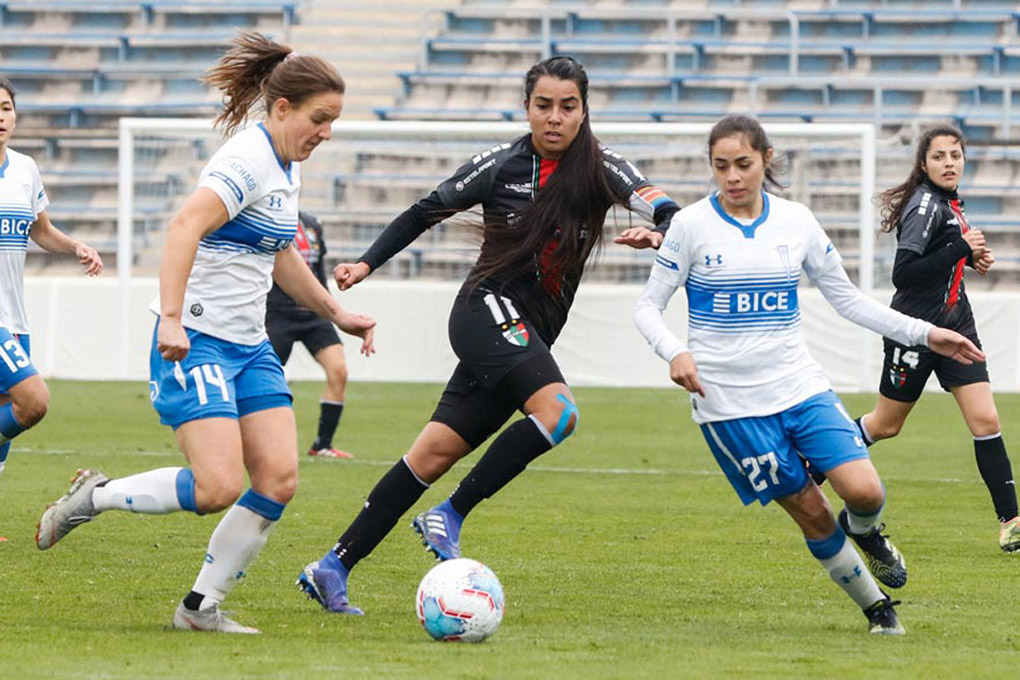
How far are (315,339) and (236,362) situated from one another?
23.5ft

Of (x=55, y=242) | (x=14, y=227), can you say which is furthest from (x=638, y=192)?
(x=55, y=242)

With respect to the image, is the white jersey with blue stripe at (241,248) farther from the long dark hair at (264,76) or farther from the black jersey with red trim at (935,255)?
the black jersey with red trim at (935,255)

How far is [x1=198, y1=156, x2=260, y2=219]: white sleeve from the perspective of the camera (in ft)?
18.4

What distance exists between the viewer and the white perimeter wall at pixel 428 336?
18.6 m

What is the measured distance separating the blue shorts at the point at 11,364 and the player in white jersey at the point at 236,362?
82.1 inches

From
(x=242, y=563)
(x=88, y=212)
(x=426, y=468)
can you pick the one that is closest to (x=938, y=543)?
(x=426, y=468)

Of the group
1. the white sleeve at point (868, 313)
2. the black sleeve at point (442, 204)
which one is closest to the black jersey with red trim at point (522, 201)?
the black sleeve at point (442, 204)

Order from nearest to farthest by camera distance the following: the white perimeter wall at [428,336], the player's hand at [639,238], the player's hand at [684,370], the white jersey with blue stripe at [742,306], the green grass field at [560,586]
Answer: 1. the green grass field at [560,586]
2. the player's hand at [684,370]
3. the white jersey with blue stripe at [742,306]
4. the player's hand at [639,238]
5. the white perimeter wall at [428,336]

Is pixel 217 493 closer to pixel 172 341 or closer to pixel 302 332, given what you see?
pixel 172 341

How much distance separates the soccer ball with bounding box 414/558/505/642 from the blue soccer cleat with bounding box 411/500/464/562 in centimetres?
78

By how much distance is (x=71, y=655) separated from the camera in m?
5.32

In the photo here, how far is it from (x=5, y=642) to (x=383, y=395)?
12852mm

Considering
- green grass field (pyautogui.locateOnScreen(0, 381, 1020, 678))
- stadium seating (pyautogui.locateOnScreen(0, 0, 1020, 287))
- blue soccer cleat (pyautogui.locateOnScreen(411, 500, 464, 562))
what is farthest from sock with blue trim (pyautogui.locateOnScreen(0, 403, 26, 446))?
stadium seating (pyautogui.locateOnScreen(0, 0, 1020, 287))

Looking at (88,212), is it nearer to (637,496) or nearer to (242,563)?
(637,496)
